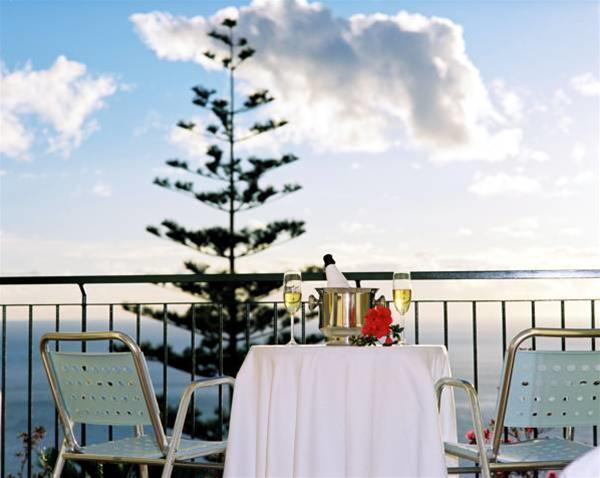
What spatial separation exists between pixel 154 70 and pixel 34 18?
5.16 ft

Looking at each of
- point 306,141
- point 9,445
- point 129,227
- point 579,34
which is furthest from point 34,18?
point 579,34

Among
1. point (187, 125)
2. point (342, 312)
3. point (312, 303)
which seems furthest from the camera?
point (187, 125)

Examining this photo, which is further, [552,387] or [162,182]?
[162,182]

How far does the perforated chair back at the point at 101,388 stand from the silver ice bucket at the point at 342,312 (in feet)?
1.99

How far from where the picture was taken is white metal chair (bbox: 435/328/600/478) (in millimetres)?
2814

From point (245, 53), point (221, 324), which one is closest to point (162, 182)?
point (245, 53)

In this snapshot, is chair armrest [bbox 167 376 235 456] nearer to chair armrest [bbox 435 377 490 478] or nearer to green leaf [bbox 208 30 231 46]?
chair armrest [bbox 435 377 490 478]

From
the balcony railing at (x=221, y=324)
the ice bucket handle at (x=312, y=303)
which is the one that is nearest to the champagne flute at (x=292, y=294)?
the ice bucket handle at (x=312, y=303)

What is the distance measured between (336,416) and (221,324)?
5.02 feet

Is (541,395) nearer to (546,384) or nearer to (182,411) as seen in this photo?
(546,384)

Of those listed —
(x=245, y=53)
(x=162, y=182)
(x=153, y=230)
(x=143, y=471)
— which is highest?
(x=245, y=53)

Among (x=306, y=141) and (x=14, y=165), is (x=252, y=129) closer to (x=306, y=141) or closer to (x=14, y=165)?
(x=306, y=141)

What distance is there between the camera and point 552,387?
284 centimetres

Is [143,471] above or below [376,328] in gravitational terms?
below
